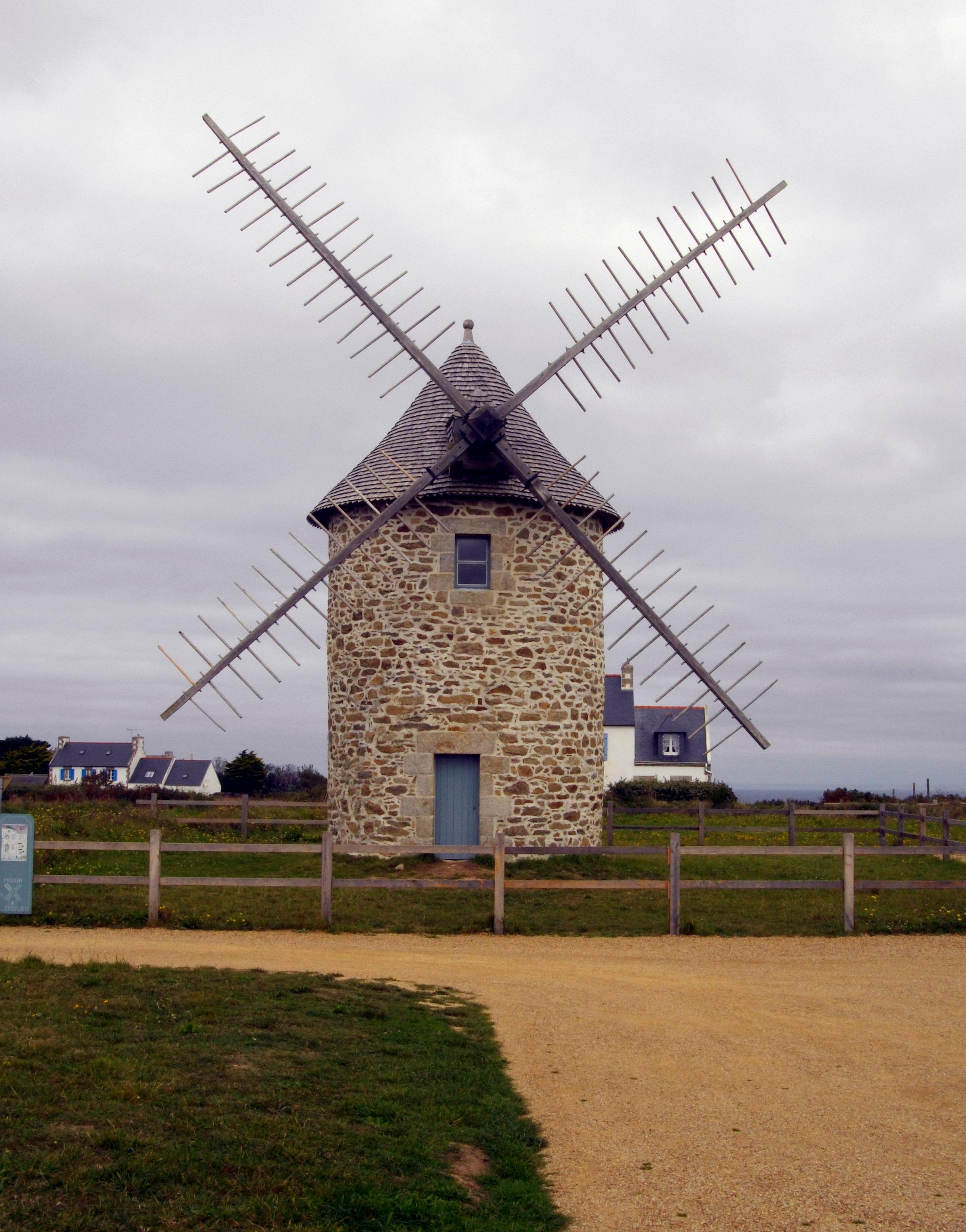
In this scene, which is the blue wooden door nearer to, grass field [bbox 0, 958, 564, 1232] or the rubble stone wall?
the rubble stone wall

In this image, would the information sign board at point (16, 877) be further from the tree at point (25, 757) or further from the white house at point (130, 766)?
the white house at point (130, 766)

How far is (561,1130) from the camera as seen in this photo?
20.2ft

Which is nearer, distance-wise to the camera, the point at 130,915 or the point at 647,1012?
the point at 647,1012

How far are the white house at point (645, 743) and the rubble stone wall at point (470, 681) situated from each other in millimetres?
29015

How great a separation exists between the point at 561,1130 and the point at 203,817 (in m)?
17.7

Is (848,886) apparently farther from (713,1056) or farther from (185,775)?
(185,775)

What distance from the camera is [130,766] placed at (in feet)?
225

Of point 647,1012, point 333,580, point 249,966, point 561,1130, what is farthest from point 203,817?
point 561,1130

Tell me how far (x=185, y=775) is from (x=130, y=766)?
6001 mm

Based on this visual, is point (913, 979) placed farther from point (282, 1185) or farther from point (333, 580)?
point (333, 580)

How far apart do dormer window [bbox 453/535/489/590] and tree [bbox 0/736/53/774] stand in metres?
27.1

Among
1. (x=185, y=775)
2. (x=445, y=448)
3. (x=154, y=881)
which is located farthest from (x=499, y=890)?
(x=185, y=775)

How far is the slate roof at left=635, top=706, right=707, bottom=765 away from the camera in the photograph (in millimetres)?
48031

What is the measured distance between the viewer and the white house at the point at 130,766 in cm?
6469
